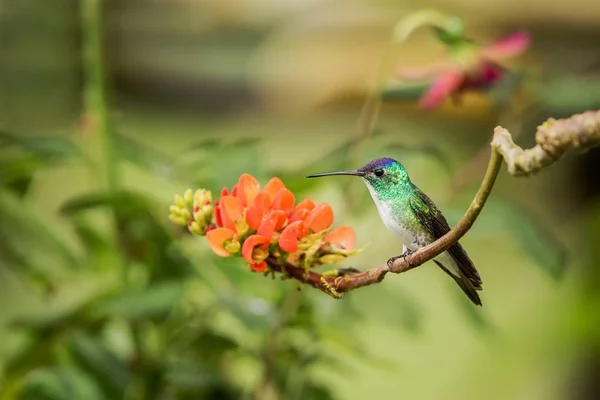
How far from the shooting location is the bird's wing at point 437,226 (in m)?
0.17

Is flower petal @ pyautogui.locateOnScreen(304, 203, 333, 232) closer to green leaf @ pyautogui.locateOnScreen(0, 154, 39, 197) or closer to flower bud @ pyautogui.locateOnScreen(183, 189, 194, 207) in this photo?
flower bud @ pyautogui.locateOnScreen(183, 189, 194, 207)

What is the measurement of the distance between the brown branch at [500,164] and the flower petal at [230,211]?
1 cm

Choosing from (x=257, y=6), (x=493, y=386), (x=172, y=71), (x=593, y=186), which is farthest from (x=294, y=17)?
(x=493, y=386)

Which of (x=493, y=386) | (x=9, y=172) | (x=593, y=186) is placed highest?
(x=9, y=172)

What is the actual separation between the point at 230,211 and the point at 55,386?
40cm

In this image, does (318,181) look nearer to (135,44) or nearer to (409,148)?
(409,148)

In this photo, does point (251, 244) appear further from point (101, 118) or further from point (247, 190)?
point (101, 118)

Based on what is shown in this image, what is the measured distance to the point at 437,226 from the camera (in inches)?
7.6

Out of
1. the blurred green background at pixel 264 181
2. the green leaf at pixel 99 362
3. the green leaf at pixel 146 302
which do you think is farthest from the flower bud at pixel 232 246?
the green leaf at pixel 99 362

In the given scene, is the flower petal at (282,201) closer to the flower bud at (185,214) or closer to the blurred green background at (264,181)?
the flower bud at (185,214)

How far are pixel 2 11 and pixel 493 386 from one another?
0.95 meters

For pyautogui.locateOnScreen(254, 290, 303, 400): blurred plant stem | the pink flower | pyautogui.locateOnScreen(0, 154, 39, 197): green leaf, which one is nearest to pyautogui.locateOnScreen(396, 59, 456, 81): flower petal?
the pink flower

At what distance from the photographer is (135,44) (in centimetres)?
130

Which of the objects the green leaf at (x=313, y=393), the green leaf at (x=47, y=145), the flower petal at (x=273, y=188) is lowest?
the green leaf at (x=313, y=393)
